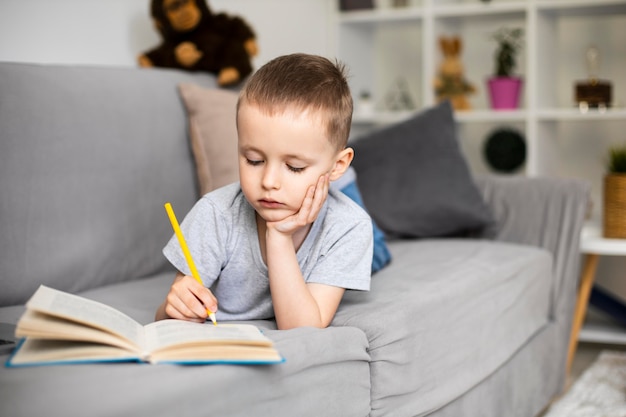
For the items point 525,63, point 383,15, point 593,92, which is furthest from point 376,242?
point 525,63

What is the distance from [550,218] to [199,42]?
1.09 meters

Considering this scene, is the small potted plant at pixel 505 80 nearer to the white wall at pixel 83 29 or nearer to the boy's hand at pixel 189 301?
the white wall at pixel 83 29

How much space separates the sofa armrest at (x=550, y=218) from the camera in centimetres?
230

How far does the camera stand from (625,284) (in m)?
3.24

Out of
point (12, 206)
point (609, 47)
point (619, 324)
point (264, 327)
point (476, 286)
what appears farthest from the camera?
point (609, 47)

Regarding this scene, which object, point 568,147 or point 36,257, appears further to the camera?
point 568,147

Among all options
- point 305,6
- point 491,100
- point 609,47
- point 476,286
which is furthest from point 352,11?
point 476,286

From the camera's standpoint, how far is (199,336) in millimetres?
1042

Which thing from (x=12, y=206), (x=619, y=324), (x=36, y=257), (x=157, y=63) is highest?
(x=157, y=63)

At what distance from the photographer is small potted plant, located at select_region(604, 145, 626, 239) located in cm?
246

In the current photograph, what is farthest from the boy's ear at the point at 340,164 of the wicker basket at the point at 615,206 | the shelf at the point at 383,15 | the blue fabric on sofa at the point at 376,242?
the shelf at the point at 383,15

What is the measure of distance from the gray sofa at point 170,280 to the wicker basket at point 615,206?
23cm

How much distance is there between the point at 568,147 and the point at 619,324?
73 cm

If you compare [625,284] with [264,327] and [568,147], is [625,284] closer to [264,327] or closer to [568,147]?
[568,147]
